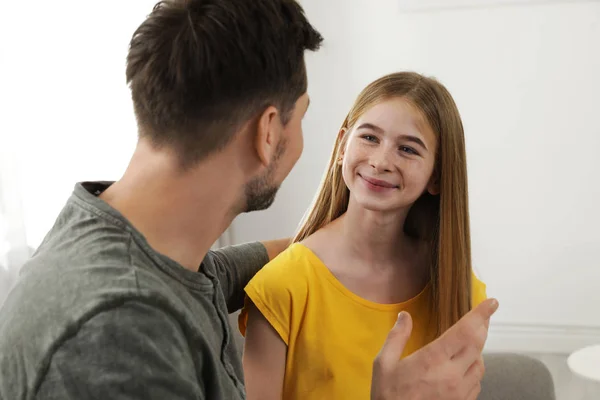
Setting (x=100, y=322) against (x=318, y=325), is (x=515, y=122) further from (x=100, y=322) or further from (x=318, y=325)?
(x=100, y=322)

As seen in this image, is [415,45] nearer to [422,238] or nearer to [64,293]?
[422,238]

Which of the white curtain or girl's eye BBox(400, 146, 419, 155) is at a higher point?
girl's eye BBox(400, 146, 419, 155)

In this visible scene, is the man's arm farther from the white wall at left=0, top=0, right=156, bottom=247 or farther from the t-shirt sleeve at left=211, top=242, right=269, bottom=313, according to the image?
the white wall at left=0, top=0, right=156, bottom=247

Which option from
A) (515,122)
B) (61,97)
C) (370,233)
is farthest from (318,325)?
(515,122)

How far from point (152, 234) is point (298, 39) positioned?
0.32m

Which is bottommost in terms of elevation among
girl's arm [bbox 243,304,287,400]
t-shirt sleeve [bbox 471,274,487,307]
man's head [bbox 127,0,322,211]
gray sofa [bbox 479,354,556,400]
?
gray sofa [bbox 479,354,556,400]

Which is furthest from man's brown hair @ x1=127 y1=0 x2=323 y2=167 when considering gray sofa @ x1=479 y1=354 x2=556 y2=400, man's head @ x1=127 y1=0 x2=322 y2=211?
gray sofa @ x1=479 y1=354 x2=556 y2=400

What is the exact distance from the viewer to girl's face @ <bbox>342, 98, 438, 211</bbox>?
1.36 metres

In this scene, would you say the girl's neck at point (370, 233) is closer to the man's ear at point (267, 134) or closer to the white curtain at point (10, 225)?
the man's ear at point (267, 134)

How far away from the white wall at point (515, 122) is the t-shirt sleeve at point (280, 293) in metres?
1.30

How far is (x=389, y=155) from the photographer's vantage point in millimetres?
1351

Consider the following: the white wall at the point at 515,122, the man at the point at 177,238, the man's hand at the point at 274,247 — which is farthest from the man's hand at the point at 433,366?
the white wall at the point at 515,122

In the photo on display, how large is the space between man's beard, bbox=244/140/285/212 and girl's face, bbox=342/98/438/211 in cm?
37

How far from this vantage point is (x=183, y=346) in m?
0.85
